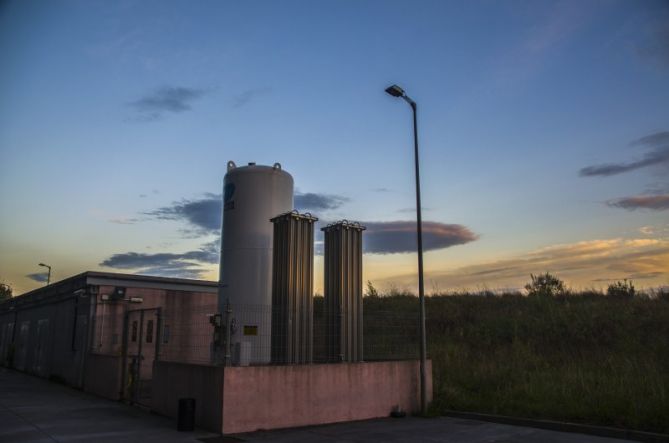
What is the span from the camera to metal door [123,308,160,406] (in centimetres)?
1661

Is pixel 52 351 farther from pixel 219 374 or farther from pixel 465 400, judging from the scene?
pixel 465 400

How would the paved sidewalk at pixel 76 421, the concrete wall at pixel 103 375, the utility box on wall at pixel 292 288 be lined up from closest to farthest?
the paved sidewalk at pixel 76 421 → the utility box on wall at pixel 292 288 → the concrete wall at pixel 103 375

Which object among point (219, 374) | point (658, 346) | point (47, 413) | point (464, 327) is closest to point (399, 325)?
point (219, 374)

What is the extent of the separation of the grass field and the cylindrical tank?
3.72m

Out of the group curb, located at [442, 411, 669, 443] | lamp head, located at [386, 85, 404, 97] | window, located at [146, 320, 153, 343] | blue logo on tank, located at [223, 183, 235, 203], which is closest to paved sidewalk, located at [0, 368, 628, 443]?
curb, located at [442, 411, 669, 443]

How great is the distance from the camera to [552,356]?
933 inches

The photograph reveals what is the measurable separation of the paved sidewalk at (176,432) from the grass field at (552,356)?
1490 mm

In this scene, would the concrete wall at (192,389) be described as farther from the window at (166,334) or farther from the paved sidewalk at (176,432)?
the window at (166,334)

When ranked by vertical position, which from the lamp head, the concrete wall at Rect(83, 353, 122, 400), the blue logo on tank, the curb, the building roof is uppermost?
the lamp head

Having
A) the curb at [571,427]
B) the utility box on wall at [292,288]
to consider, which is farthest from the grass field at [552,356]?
the utility box on wall at [292,288]

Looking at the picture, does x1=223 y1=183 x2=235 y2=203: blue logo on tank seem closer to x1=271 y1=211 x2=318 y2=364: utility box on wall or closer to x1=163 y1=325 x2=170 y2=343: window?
x1=271 y1=211 x2=318 y2=364: utility box on wall

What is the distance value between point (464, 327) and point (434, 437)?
Result: 19.9m

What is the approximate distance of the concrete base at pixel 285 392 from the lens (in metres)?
11.9

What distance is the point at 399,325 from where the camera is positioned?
53.2ft
